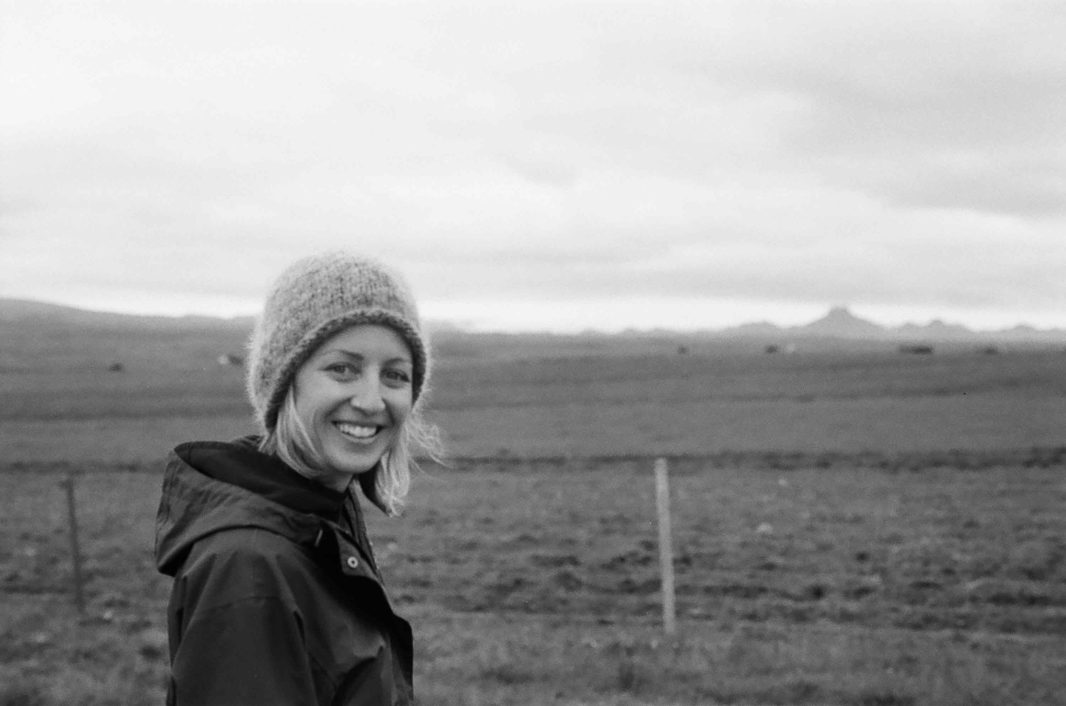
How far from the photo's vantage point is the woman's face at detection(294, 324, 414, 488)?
6.91 feet

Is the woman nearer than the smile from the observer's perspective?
Yes

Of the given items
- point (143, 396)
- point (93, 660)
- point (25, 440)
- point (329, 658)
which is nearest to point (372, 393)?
point (329, 658)

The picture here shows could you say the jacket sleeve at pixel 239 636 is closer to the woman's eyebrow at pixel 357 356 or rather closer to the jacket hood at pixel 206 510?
the jacket hood at pixel 206 510

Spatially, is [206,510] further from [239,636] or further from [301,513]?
[239,636]

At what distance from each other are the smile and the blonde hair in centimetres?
6

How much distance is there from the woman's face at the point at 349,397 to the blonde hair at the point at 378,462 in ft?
0.06

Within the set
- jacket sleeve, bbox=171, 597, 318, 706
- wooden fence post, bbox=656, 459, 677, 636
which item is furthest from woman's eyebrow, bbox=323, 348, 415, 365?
wooden fence post, bbox=656, 459, 677, 636

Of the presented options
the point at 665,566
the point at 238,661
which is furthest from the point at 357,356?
the point at 665,566

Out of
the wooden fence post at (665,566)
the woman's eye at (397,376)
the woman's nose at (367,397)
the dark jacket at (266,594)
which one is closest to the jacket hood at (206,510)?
the dark jacket at (266,594)

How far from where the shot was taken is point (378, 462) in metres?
2.43

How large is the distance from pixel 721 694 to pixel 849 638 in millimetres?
1540

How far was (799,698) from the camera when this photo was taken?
233 inches

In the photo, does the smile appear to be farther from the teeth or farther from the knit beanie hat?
the knit beanie hat

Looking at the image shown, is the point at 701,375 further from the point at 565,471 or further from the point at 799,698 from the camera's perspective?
the point at 799,698
